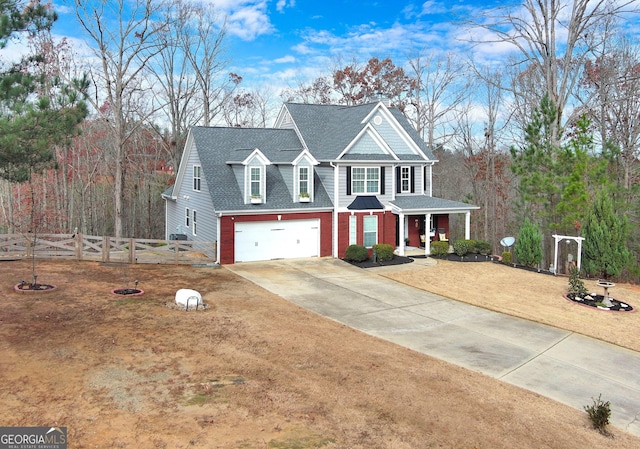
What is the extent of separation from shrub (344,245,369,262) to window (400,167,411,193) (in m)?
5.06

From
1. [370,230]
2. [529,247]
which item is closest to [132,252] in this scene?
[370,230]

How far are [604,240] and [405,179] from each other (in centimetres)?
1003

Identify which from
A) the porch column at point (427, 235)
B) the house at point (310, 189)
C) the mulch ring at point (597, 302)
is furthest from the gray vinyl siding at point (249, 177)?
the mulch ring at point (597, 302)

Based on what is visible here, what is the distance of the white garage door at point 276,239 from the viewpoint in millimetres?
22000

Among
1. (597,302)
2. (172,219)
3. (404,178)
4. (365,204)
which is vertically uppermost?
(404,178)

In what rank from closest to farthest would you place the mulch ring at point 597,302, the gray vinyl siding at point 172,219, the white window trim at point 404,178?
the mulch ring at point 597,302, the white window trim at point 404,178, the gray vinyl siding at point 172,219

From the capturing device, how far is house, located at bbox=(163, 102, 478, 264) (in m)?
22.2

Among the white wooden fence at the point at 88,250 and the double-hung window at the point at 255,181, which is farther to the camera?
the double-hung window at the point at 255,181

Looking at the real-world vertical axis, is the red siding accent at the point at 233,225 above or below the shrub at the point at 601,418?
above

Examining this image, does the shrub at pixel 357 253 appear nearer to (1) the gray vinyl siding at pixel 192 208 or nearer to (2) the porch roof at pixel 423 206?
(2) the porch roof at pixel 423 206

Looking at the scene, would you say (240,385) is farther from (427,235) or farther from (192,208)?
(192,208)

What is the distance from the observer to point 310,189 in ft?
77.3

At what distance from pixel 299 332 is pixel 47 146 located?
29.4ft

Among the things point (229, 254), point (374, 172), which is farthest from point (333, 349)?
point (374, 172)
